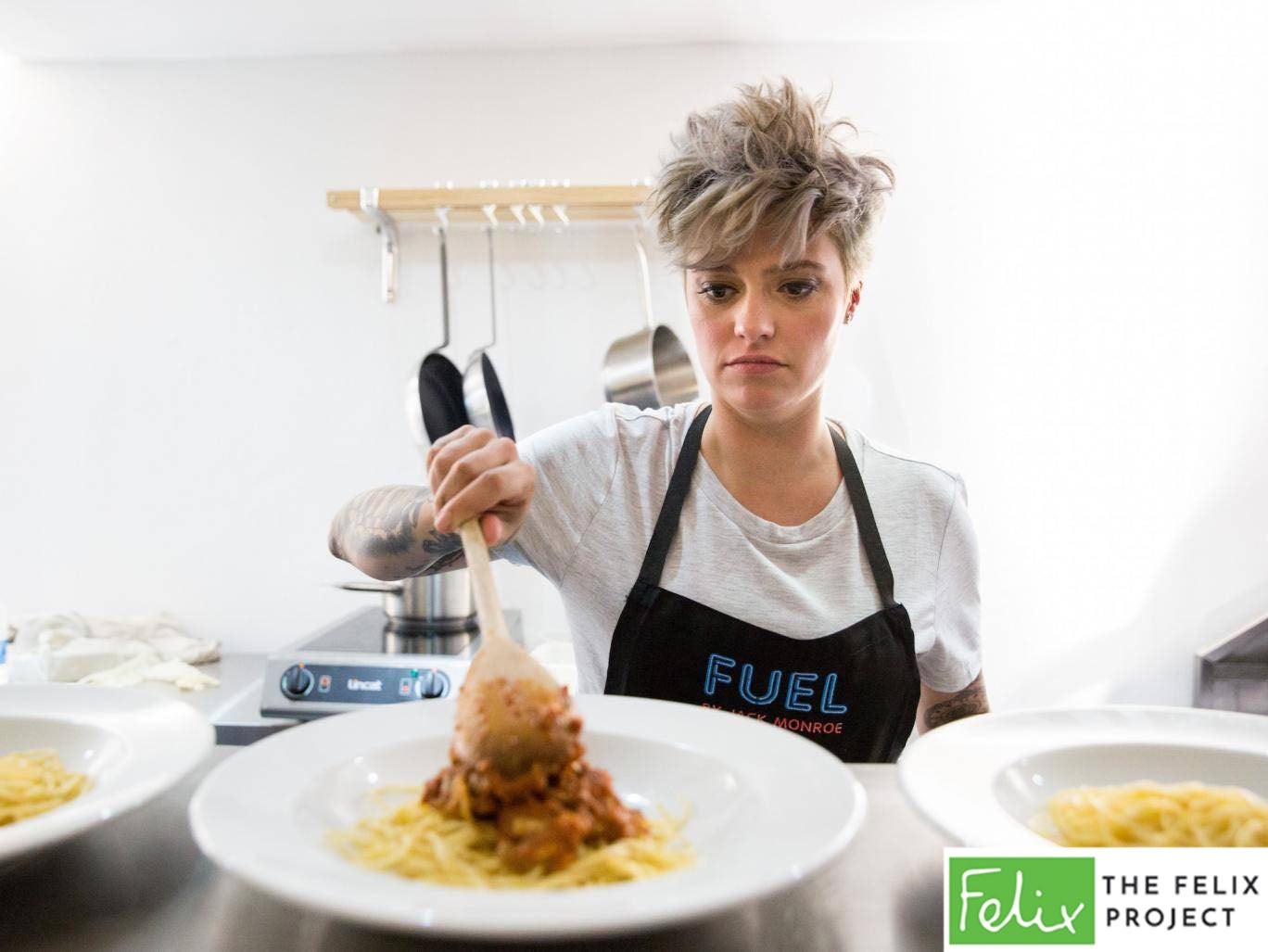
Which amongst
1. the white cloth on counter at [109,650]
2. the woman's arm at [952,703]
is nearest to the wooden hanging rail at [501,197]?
the white cloth on counter at [109,650]

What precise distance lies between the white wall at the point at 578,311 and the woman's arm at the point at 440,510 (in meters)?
1.35

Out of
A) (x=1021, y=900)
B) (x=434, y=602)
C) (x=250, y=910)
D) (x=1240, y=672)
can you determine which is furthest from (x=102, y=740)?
(x=1240, y=672)

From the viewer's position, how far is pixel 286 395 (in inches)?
111

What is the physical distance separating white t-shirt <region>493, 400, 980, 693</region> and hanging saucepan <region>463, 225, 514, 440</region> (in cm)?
99

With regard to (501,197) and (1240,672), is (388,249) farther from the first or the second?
(1240,672)

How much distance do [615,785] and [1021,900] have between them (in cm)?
36

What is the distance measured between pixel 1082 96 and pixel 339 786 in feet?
A: 9.08

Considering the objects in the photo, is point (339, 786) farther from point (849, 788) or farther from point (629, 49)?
point (629, 49)

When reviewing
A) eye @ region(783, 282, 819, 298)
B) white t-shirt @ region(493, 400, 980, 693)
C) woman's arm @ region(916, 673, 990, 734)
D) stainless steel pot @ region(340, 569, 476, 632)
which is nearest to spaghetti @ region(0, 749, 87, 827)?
white t-shirt @ region(493, 400, 980, 693)

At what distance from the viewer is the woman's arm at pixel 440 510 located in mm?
1041

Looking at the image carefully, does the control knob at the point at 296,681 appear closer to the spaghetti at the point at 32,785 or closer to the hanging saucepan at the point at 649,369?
the hanging saucepan at the point at 649,369

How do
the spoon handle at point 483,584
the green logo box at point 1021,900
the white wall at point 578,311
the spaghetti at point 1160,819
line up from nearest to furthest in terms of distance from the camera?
the green logo box at point 1021,900 → the spaghetti at point 1160,819 → the spoon handle at point 483,584 → the white wall at point 578,311

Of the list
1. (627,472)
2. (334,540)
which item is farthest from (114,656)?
(627,472)

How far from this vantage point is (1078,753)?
0.88 metres
